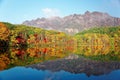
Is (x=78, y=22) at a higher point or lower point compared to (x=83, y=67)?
higher

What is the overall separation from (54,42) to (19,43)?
8.16 metres

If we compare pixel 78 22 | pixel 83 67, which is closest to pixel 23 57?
pixel 83 67

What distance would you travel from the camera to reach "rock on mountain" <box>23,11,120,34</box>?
179 feet

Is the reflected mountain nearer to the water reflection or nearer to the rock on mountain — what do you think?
the water reflection

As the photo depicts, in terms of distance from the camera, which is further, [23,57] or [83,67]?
[23,57]

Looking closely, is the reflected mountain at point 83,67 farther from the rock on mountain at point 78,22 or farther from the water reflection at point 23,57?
the rock on mountain at point 78,22

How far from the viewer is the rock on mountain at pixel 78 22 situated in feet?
179

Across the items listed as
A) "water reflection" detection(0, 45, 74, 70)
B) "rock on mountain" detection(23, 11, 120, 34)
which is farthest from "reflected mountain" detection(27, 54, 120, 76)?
"rock on mountain" detection(23, 11, 120, 34)

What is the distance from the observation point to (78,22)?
8644 centimetres

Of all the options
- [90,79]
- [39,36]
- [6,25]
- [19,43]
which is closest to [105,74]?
[90,79]

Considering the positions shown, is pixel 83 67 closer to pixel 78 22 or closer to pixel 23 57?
pixel 23 57

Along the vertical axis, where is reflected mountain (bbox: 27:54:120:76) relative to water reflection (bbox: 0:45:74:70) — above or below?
below

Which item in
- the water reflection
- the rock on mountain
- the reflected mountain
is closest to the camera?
the reflected mountain

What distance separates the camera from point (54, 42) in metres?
35.1
